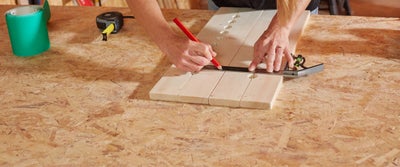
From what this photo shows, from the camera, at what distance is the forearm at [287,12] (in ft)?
5.28

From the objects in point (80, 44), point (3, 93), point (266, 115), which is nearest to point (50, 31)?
point (80, 44)

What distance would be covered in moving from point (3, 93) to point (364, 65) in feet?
3.26

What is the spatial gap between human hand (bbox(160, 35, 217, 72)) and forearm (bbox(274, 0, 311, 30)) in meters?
0.23

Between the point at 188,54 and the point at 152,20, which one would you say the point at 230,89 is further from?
the point at 152,20

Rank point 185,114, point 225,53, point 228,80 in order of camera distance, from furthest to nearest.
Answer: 1. point 225,53
2. point 228,80
3. point 185,114

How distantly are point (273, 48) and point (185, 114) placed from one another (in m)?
0.36

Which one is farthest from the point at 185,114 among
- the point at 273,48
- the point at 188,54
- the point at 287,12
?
the point at 287,12

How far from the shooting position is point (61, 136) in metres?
1.24

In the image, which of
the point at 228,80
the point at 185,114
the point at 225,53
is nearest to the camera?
the point at 185,114

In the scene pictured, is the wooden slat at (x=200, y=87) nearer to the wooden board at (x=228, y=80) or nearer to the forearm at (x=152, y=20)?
the wooden board at (x=228, y=80)

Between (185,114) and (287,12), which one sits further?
(287,12)

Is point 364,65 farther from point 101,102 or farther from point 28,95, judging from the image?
point 28,95

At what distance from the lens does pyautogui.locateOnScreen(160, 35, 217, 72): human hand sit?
1485 millimetres

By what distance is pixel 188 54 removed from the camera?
150cm
